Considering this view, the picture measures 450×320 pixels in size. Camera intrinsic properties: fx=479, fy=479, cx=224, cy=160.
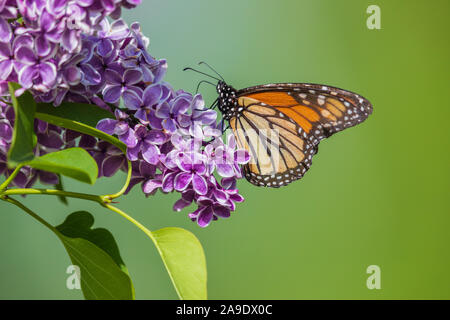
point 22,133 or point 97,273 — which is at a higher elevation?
point 22,133

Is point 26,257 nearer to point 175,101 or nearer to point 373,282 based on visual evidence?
point 373,282

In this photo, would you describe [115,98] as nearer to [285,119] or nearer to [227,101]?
[227,101]

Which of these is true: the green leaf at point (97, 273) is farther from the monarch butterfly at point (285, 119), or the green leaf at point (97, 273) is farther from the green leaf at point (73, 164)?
the monarch butterfly at point (285, 119)

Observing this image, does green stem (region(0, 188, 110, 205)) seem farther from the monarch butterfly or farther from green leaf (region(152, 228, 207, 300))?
the monarch butterfly

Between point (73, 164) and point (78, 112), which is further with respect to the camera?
point (78, 112)

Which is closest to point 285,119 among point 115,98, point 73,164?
point 115,98

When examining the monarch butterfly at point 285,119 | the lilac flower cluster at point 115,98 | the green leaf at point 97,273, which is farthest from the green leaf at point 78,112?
the monarch butterfly at point 285,119

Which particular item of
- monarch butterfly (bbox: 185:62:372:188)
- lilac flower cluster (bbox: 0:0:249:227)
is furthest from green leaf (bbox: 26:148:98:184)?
monarch butterfly (bbox: 185:62:372:188)
